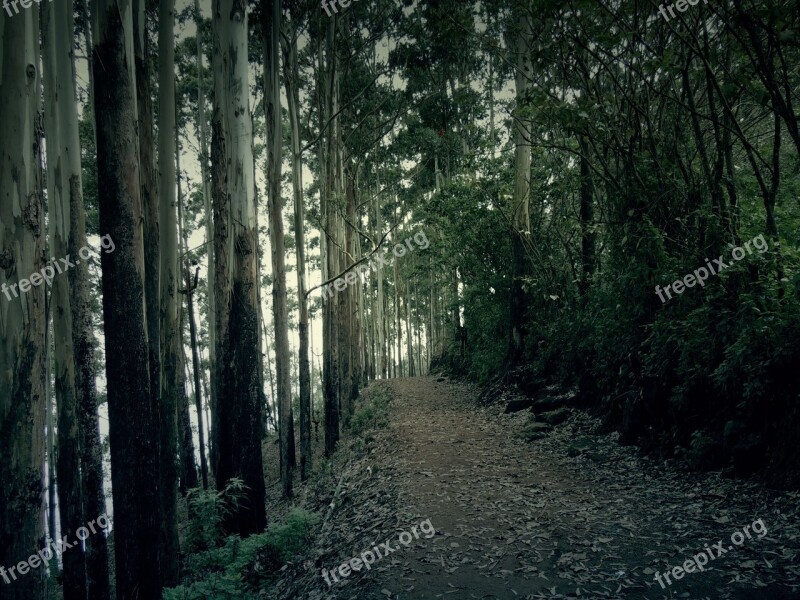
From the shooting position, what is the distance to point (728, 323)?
17.6ft

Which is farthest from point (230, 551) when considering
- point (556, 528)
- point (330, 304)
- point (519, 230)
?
point (519, 230)

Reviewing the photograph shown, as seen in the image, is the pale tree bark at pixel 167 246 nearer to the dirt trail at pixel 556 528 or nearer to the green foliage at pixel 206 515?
the green foliage at pixel 206 515

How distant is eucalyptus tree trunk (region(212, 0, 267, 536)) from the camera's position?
6.56 meters

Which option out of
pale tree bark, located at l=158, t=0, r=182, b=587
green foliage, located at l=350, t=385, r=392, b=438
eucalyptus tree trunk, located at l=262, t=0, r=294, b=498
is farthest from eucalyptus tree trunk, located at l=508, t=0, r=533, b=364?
pale tree bark, located at l=158, t=0, r=182, b=587

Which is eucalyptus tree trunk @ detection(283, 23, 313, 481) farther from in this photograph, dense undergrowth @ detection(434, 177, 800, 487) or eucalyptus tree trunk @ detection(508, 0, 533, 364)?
dense undergrowth @ detection(434, 177, 800, 487)

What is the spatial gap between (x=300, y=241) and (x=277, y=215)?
4.15 feet

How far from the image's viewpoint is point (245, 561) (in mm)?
5176

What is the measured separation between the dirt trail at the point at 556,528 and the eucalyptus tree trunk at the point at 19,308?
2.46 meters

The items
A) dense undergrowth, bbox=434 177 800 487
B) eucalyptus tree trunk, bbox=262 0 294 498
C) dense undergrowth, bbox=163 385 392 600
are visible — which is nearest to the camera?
dense undergrowth, bbox=163 385 392 600

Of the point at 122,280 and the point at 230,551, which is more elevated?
the point at 122,280

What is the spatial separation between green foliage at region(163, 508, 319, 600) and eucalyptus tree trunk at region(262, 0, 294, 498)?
172 inches

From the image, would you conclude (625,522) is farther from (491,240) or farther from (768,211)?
(491,240)

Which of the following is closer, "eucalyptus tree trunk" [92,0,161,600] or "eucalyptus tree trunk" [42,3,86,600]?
"eucalyptus tree trunk" [92,0,161,600]

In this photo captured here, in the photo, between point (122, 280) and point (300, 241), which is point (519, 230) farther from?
point (122, 280)
